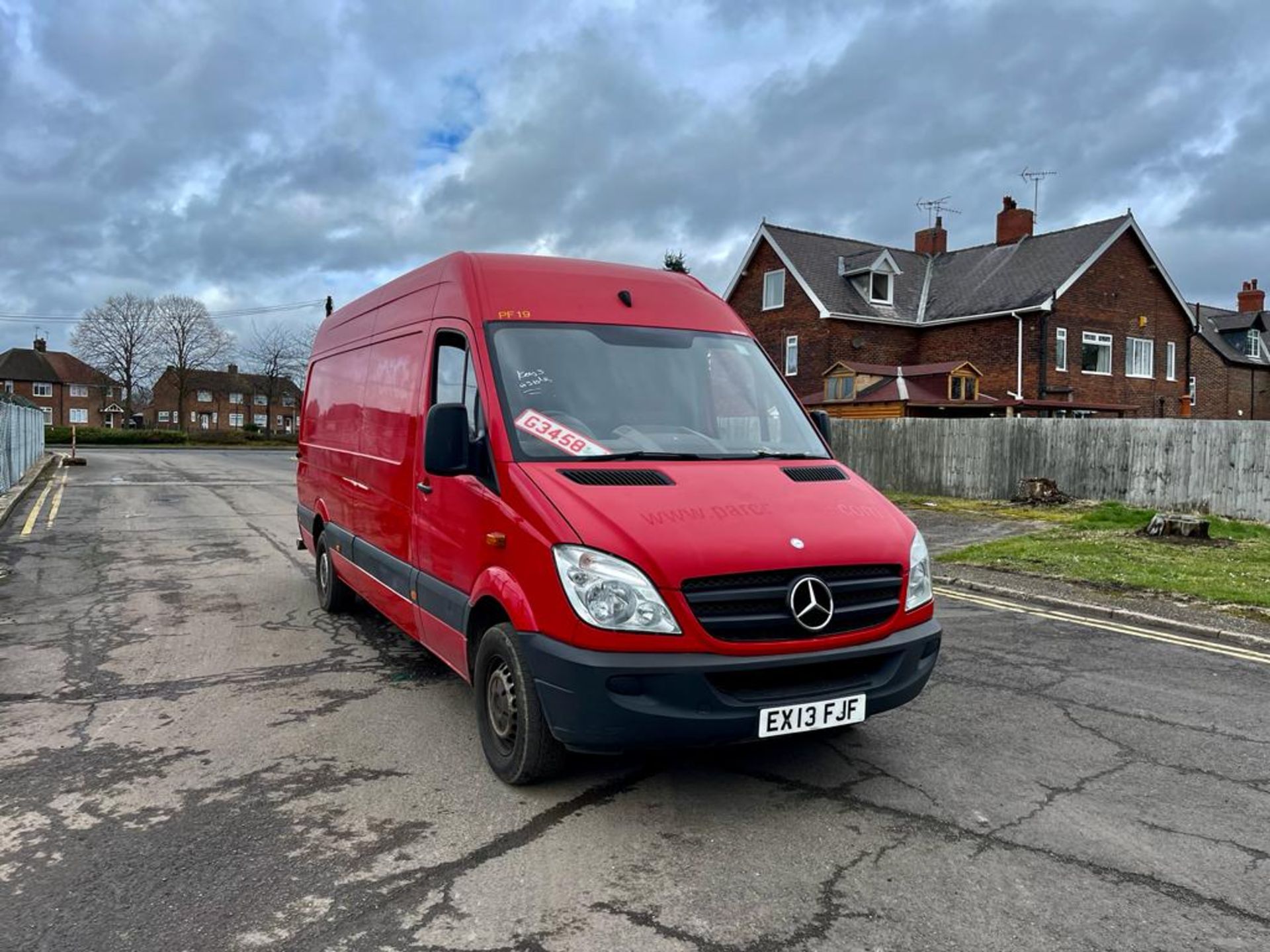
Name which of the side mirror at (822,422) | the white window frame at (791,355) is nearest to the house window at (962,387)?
the white window frame at (791,355)

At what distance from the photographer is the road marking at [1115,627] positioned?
23.0 ft

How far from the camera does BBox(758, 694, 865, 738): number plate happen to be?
3.66 meters

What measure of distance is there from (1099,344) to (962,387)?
7597mm

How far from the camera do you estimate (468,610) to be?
4.36 meters

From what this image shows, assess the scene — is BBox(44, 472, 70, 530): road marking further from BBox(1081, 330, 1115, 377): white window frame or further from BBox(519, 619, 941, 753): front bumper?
BBox(1081, 330, 1115, 377): white window frame

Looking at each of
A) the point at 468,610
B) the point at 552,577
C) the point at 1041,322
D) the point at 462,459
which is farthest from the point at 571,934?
the point at 1041,322

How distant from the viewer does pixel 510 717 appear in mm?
4098

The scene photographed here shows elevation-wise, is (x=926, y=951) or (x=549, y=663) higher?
(x=549, y=663)

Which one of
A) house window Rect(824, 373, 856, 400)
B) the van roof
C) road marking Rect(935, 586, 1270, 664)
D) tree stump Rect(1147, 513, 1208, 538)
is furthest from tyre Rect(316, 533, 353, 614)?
house window Rect(824, 373, 856, 400)

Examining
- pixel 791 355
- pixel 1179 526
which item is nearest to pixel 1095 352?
pixel 791 355

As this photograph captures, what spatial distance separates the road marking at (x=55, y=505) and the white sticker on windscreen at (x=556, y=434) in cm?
1283

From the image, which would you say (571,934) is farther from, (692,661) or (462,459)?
(462,459)

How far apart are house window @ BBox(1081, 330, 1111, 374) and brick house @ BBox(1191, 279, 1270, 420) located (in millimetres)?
7425

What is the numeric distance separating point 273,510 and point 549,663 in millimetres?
14704
